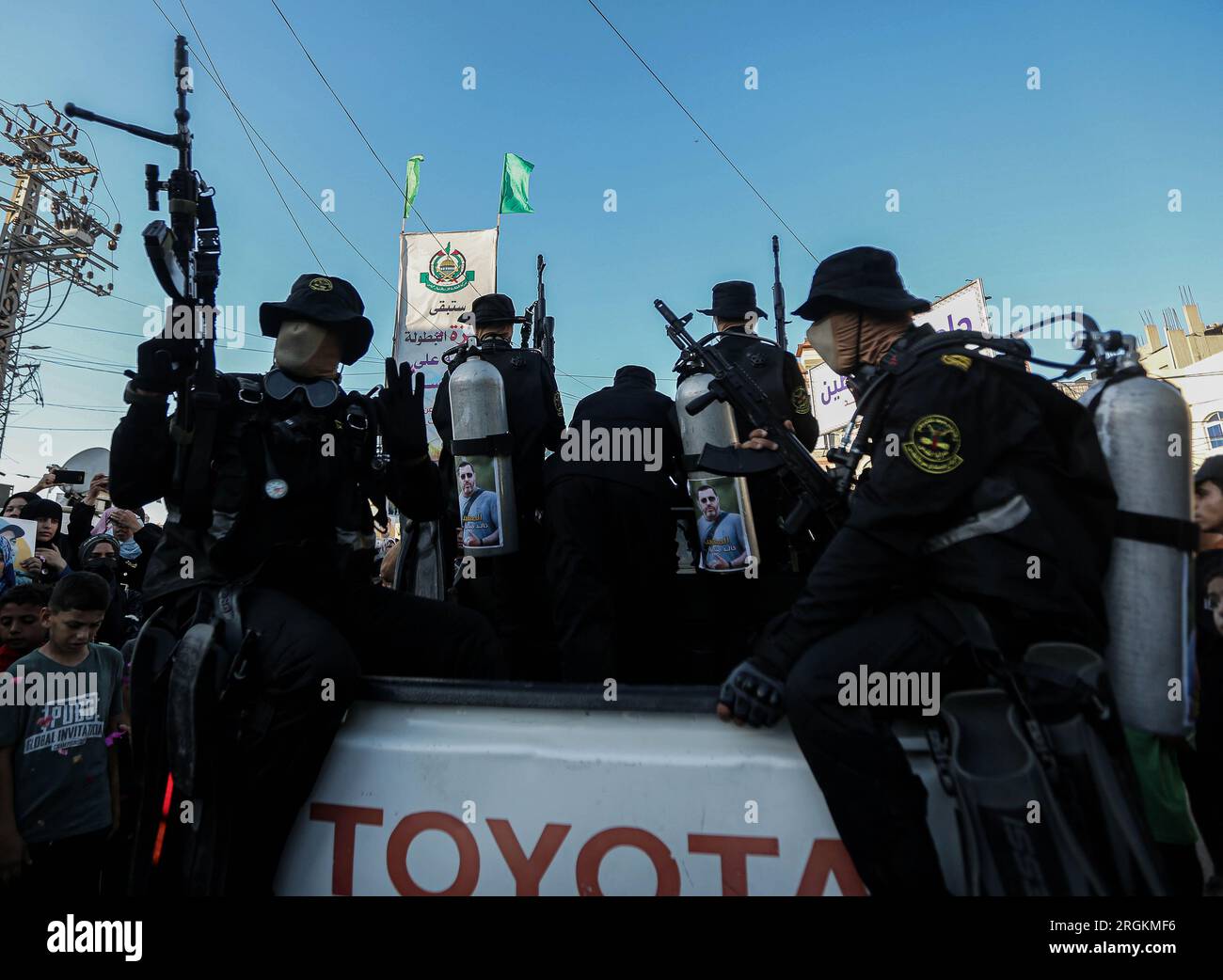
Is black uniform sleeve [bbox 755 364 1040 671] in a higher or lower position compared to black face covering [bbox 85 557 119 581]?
higher

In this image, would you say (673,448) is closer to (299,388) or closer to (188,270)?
(299,388)

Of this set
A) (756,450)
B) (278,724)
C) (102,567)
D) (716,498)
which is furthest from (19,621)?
(756,450)

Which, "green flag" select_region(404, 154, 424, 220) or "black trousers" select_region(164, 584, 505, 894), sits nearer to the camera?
"black trousers" select_region(164, 584, 505, 894)

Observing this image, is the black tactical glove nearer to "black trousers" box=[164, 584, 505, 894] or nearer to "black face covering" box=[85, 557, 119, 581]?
"black trousers" box=[164, 584, 505, 894]

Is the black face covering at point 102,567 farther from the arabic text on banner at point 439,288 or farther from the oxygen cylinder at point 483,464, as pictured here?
the arabic text on banner at point 439,288

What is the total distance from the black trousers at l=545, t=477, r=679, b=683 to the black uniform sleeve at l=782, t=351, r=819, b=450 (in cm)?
70

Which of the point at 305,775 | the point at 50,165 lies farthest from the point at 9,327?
the point at 305,775

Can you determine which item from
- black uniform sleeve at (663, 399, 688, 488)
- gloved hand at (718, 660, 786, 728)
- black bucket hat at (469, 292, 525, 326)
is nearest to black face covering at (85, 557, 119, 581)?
black bucket hat at (469, 292, 525, 326)

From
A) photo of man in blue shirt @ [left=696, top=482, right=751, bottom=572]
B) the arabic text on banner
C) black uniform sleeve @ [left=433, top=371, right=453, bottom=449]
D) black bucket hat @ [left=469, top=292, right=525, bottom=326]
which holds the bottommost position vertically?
photo of man in blue shirt @ [left=696, top=482, right=751, bottom=572]

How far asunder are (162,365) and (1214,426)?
15587mm

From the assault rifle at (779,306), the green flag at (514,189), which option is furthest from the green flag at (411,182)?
the assault rifle at (779,306)

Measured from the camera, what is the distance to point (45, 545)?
4.95 m

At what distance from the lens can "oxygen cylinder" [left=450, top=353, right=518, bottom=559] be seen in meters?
2.96
